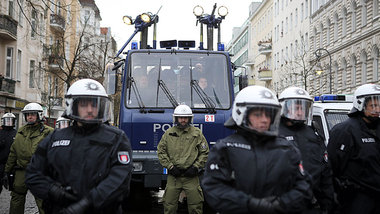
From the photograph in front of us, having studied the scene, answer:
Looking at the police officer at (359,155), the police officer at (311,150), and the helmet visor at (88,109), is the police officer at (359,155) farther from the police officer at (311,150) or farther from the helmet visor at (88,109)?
the helmet visor at (88,109)

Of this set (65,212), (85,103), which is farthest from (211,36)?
(65,212)

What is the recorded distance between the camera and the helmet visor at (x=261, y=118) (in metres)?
3.78

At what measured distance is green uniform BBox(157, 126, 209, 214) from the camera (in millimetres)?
7746

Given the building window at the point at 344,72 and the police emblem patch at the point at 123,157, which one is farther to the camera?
the building window at the point at 344,72

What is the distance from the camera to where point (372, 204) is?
5.52 meters

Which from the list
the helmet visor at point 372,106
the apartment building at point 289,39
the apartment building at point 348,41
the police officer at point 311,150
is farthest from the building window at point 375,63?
the police officer at point 311,150

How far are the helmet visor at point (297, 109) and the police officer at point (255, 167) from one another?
5.41ft

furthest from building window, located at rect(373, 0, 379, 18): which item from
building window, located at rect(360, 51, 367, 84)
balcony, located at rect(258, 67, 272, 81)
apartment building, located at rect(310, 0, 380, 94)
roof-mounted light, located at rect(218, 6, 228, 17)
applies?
balcony, located at rect(258, 67, 272, 81)

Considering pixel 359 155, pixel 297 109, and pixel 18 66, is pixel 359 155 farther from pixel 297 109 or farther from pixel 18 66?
pixel 18 66

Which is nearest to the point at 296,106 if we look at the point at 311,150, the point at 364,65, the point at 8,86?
the point at 311,150

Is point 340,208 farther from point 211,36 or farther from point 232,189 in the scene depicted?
point 211,36

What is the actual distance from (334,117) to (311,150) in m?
3.32

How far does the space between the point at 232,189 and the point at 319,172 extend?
193cm

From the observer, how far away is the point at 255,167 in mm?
3648
